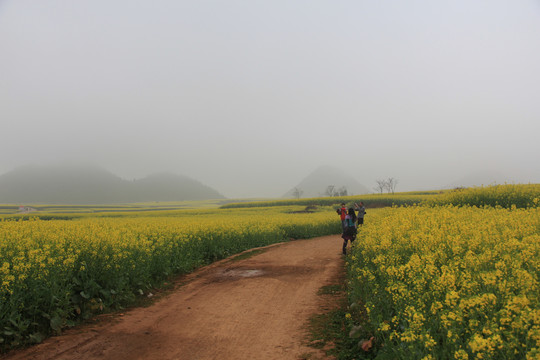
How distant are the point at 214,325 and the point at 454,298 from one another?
17.1 ft

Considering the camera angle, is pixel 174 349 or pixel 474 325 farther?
pixel 174 349

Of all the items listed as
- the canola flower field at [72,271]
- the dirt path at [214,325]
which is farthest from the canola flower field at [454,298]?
the canola flower field at [72,271]

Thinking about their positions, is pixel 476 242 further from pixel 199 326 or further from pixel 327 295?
pixel 199 326

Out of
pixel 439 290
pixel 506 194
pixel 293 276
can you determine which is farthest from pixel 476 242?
pixel 506 194

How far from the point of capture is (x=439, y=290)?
176 inches

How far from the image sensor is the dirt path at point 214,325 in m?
6.12

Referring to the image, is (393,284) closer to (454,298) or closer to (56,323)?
(454,298)

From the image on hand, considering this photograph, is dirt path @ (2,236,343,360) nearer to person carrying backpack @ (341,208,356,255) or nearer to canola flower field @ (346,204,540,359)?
canola flower field @ (346,204,540,359)

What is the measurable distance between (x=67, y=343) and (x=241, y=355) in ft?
11.7

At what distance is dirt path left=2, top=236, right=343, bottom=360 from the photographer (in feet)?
20.1

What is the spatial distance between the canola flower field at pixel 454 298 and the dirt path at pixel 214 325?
5.39 feet

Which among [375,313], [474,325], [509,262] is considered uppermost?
[509,262]

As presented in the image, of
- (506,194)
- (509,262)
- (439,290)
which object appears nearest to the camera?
(439,290)

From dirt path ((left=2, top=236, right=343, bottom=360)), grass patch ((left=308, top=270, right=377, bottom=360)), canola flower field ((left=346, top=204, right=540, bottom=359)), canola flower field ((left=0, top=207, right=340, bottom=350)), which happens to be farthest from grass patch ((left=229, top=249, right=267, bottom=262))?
canola flower field ((left=346, top=204, right=540, bottom=359))
